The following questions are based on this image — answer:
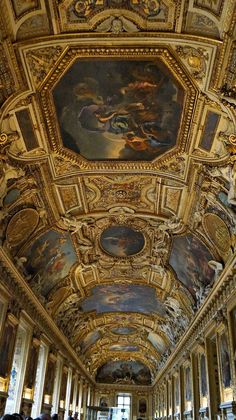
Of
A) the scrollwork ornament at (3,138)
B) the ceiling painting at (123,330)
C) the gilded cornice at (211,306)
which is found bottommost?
the gilded cornice at (211,306)

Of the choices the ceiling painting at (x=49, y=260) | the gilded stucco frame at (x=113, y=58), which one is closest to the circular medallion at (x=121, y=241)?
the ceiling painting at (x=49, y=260)

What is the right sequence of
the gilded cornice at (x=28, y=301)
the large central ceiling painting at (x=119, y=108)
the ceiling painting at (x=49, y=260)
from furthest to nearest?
the ceiling painting at (x=49, y=260), the gilded cornice at (x=28, y=301), the large central ceiling painting at (x=119, y=108)

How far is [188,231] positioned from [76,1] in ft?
33.0

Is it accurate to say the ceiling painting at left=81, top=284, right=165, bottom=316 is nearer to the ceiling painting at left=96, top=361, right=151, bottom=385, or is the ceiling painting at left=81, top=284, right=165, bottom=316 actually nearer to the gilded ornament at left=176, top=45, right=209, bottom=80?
the gilded ornament at left=176, top=45, right=209, bottom=80

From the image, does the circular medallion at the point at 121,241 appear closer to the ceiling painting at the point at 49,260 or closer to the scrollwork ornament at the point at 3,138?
the ceiling painting at the point at 49,260

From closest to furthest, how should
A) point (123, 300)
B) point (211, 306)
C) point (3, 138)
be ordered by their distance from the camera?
1. point (3, 138)
2. point (211, 306)
3. point (123, 300)

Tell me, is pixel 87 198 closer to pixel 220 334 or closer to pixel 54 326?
pixel 220 334

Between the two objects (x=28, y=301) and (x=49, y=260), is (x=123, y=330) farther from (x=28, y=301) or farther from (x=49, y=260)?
(x=28, y=301)

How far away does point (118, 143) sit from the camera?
12398 mm

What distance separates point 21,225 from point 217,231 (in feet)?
23.7

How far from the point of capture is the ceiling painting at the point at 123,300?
24188 mm

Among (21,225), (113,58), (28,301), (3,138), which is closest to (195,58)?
(113,58)

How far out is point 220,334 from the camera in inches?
579

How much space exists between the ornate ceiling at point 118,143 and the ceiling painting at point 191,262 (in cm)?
7
